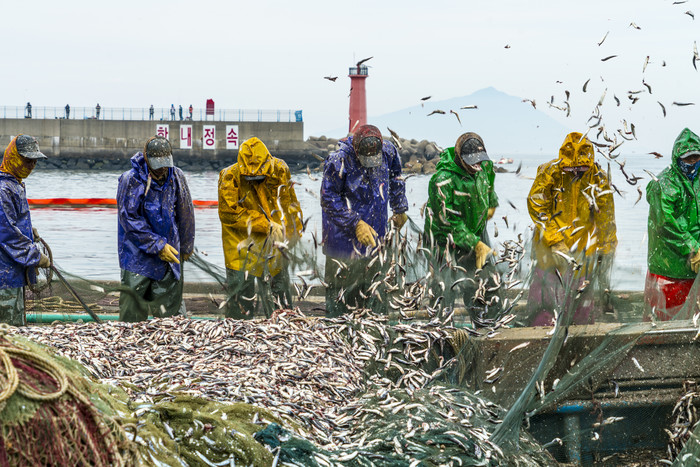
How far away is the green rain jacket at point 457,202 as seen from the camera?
28.7 ft

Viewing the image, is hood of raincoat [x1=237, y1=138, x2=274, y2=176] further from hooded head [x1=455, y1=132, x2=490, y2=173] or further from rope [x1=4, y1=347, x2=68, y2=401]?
rope [x1=4, y1=347, x2=68, y2=401]

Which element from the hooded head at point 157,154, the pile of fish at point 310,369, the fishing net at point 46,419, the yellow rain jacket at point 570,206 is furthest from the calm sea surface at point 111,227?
the fishing net at point 46,419

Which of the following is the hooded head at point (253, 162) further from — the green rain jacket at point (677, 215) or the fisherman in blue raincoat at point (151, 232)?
the green rain jacket at point (677, 215)

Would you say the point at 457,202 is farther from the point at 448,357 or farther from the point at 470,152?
the point at 448,357

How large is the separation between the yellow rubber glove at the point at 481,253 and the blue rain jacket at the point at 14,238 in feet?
14.6

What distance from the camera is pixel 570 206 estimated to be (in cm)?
898

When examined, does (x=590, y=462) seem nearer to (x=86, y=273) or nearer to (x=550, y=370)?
(x=550, y=370)

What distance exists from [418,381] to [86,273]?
40.2 feet

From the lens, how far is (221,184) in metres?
8.84

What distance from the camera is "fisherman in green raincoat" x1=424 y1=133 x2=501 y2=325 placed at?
342 inches

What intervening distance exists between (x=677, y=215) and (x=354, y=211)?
10.9ft

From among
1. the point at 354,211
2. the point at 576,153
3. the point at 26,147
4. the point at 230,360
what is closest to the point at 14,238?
the point at 26,147

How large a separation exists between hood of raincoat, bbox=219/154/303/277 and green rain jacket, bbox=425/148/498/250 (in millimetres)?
1476

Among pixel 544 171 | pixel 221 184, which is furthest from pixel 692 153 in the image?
pixel 221 184
